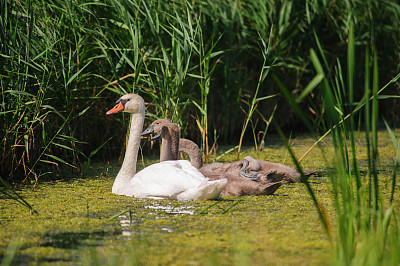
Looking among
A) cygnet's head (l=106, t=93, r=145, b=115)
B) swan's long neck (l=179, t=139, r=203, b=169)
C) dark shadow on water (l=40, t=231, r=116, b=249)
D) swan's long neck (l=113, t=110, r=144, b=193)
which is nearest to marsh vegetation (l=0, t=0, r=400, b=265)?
dark shadow on water (l=40, t=231, r=116, b=249)

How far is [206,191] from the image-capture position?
377cm

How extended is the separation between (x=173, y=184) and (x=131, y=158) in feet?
1.97

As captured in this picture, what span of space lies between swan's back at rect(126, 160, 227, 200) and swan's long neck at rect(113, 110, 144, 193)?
229mm

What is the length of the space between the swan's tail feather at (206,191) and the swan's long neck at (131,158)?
530 mm

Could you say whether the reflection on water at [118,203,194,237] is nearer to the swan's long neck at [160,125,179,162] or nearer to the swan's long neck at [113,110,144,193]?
the swan's long neck at [113,110,144,193]

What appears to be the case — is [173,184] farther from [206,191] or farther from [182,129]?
[182,129]

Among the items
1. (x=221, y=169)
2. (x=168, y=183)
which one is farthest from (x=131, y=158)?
(x=221, y=169)

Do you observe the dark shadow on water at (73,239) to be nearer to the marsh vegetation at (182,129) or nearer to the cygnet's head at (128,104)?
the marsh vegetation at (182,129)

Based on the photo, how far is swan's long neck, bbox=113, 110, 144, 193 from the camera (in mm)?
4198

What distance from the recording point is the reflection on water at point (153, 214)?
3156mm

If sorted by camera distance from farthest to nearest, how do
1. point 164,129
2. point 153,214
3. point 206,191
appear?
point 164,129
point 206,191
point 153,214

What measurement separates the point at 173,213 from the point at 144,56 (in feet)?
6.55

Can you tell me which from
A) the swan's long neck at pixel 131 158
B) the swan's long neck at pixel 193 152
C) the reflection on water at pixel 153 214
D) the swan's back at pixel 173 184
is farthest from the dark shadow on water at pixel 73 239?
the swan's long neck at pixel 193 152

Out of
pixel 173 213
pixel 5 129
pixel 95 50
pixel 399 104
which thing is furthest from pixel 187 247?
pixel 399 104
